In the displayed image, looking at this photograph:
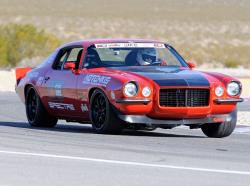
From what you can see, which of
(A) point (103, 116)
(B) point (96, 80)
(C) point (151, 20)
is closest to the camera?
(A) point (103, 116)

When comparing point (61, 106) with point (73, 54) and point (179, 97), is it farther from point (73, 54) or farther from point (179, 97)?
point (179, 97)

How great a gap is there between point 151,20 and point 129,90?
7964 centimetres

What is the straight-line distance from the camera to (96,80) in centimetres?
1423

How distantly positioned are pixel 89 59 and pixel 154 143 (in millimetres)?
2572

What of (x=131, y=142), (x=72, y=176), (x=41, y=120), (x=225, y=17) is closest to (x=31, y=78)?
(x=41, y=120)

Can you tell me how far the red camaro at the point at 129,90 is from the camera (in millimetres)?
13672

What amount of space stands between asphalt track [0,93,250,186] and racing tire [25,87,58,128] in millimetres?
362

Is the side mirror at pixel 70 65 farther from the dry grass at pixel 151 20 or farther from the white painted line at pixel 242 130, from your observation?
the dry grass at pixel 151 20

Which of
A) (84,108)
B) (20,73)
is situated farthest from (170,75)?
(20,73)

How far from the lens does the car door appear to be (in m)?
15.0

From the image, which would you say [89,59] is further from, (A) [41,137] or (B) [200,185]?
(B) [200,185]

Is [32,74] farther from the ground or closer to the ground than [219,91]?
farther from the ground

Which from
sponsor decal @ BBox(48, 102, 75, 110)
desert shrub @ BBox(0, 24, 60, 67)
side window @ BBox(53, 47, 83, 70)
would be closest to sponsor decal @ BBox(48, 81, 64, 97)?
sponsor decal @ BBox(48, 102, 75, 110)

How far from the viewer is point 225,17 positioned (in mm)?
95250
